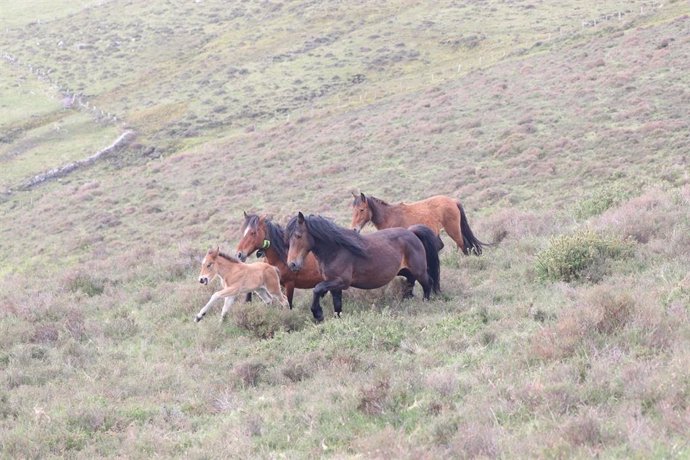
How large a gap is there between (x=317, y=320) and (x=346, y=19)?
67.9 metres

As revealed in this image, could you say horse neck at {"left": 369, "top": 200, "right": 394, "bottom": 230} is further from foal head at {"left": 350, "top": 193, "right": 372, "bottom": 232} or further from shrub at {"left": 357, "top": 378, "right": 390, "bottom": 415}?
shrub at {"left": 357, "top": 378, "right": 390, "bottom": 415}

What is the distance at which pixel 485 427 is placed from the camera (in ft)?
19.4

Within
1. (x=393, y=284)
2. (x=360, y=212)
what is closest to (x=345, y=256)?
(x=393, y=284)

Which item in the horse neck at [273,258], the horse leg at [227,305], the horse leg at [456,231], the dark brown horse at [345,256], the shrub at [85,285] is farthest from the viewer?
the shrub at [85,285]

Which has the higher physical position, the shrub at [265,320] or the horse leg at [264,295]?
the shrub at [265,320]

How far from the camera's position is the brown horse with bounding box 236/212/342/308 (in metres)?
12.3

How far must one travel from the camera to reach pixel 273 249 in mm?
12539

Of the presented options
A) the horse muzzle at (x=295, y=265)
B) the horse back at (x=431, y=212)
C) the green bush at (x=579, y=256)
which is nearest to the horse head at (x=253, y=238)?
the horse muzzle at (x=295, y=265)

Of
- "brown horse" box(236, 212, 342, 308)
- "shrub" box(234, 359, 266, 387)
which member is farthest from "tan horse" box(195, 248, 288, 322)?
"shrub" box(234, 359, 266, 387)

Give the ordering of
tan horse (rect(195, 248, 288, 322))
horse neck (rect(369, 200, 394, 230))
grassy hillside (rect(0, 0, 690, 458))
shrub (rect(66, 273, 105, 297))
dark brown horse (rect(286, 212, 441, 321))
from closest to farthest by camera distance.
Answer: grassy hillside (rect(0, 0, 690, 458)) → dark brown horse (rect(286, 212, 441, 321)) → tan horse (rect(195, 248, 288, 322)) → horse neck (rect(369, 200, 394, 230)) → shrub (rect(66, 273, 105, 297))

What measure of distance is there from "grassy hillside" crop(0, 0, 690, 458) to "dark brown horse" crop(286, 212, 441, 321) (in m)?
0.50

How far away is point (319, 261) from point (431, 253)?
1996 millimetres

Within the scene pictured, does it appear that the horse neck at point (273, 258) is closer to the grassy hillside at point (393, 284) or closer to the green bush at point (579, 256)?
the grassy hillside at point (393, 284)

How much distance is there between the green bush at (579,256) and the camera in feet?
35.0
